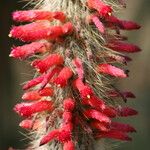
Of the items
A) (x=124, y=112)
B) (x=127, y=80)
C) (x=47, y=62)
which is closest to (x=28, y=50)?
(x=47, y=62)

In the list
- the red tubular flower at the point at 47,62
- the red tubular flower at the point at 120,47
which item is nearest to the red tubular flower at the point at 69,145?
the red tubular flower at the point at 47,62

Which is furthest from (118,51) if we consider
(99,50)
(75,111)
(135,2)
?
(135,2)

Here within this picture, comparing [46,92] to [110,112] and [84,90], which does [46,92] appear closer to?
[84,90]

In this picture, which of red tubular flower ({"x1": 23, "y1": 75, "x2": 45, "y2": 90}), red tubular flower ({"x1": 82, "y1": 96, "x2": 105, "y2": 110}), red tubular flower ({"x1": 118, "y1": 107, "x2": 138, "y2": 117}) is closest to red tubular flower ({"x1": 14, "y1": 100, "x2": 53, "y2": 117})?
red tubular flower ({"x1": 23, "y1": 75, "x2": 45, "y2": 90})

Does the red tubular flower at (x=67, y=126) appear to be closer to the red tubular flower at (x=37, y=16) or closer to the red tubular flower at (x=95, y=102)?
the red tubular flower at (x=95, y=102)

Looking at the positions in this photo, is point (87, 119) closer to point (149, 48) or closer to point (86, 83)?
point (86, 83)

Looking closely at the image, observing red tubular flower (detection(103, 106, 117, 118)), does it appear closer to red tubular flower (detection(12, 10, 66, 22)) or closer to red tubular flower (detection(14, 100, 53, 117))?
red tubular flower (detection(14, 100, 53, 117))
